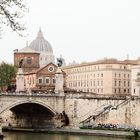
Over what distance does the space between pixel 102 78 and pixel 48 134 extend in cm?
3472

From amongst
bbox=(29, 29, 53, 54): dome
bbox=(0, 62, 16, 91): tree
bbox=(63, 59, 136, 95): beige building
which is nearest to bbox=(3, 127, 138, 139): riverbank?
bbox=(0, 62, 16, 91): tree

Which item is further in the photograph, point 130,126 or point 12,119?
point 12,119

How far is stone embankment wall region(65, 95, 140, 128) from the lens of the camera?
148ft

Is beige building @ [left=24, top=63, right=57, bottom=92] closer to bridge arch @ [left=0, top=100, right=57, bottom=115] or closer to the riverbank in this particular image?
bridge arch @ [left=0, top=100, right=57, bottom=115]

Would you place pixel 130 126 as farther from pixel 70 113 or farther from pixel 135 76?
pixel 135 76

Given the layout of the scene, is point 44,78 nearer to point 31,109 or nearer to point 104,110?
point 31,109

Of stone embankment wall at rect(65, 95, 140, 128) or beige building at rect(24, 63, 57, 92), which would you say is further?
beige building at rect(24, 63, 57, 92)

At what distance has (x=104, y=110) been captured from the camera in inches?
1849

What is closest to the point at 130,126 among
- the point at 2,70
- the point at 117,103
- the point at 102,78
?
the point at 117,103

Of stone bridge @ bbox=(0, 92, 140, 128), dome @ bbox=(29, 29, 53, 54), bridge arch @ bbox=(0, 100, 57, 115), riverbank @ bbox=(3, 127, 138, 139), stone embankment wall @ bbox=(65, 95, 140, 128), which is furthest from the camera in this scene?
dome @ bbox=(29, 29, 53, 54)

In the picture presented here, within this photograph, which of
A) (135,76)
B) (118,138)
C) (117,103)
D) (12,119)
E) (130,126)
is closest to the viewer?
(118,138)

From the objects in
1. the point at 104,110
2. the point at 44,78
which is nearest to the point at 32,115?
the point at 104,110

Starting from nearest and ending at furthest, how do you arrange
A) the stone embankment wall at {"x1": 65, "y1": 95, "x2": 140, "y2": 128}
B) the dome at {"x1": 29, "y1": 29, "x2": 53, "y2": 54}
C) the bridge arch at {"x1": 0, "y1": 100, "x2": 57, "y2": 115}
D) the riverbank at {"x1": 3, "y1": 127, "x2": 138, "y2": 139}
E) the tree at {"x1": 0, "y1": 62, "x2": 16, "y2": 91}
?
the riverbank at {"x1": 3, "y1": 127, "x2": 138, "y2": 139} < the stone embankment wall at {"x1": 65, "y1": 95, "x2": 140, "y2": 128} < the bridge arch at {"x1": 0, "y1": 100, "x2": 57, "y2": 115} < the tree at {"x1": 0, "y1": 62, "x2": 16, "y2": 91} < the dome at {"x1": 29, "y1": 29, "x2": 53, "y2": 54}

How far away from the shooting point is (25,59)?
7706cm
